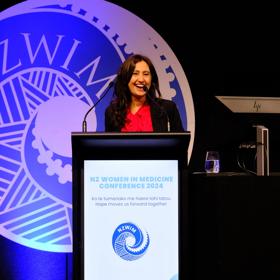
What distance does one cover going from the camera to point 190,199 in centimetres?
194

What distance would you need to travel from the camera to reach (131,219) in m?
1.88

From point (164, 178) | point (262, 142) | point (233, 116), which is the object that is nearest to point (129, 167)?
point (164, 178)

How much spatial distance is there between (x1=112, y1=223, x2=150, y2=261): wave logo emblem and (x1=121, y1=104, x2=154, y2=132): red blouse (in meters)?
1.33

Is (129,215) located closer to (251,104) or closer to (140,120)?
(140,120)

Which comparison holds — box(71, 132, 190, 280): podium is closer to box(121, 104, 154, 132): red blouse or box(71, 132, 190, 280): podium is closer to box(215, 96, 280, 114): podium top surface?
box(121, 104, 154, 132): red blouse

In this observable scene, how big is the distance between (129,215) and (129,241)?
0.32 feet

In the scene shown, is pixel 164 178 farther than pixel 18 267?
No

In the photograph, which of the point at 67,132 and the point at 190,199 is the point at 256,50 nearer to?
the point at 67,132

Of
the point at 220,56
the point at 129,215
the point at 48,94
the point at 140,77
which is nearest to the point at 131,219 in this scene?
the point at 129,215

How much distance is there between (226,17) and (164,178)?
7.57ft

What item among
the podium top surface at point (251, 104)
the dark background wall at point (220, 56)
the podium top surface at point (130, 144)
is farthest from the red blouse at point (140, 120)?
the podium top surface at point (130, 144)

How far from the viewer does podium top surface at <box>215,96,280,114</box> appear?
12.5 feet

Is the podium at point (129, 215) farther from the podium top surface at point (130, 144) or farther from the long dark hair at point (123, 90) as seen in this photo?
the long dark hair at point (123, 90)

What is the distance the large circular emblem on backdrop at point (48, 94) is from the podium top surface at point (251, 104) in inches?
32.0
